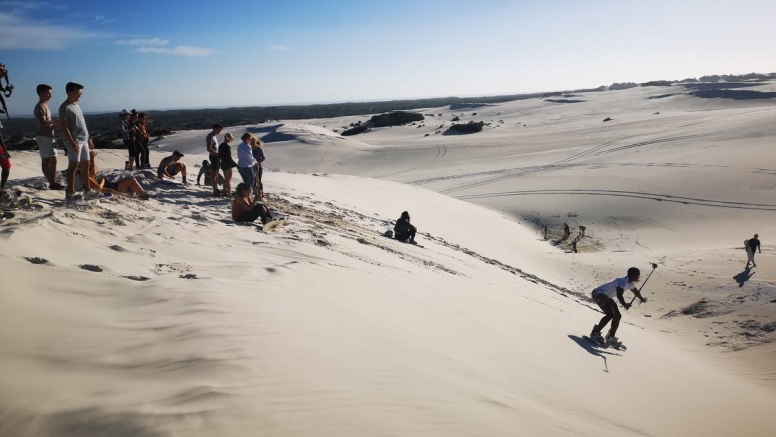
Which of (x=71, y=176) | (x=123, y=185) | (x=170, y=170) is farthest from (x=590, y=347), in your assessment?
(x=170, y=170)

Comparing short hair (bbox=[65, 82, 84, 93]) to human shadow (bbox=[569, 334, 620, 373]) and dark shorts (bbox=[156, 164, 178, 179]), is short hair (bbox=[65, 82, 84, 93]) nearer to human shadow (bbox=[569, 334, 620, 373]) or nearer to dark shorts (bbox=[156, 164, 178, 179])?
dark shorts (bbox=[156, 164, 178, 179])

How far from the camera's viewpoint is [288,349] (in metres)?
3.55

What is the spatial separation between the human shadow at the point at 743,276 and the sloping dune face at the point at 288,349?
382cm

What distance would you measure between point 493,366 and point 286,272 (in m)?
2.62

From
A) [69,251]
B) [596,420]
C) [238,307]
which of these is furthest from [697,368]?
[69,251]

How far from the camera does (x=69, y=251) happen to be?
15.4 ft

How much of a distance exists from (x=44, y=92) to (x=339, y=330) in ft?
18.9

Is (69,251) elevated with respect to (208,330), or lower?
elevated

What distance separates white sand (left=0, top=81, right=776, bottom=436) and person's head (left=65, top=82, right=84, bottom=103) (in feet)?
4.95

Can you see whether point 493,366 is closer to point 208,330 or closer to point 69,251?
point 208,330

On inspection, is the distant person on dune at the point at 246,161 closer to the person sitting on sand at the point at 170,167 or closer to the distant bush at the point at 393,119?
the person sitting on sand at the point at 170,167

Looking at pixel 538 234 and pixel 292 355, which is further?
pixel 538 234

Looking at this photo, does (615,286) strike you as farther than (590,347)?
Yes

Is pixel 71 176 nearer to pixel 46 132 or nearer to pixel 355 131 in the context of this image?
pixel 46 132
